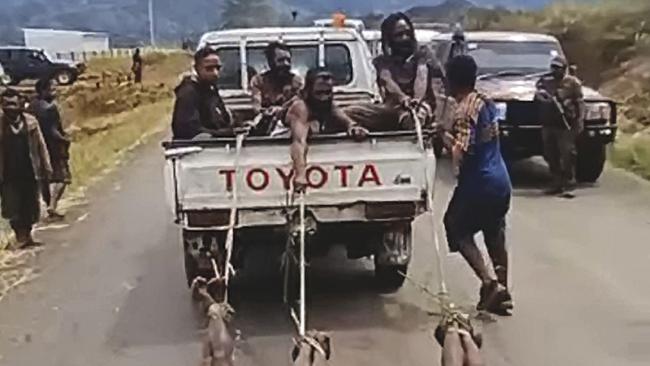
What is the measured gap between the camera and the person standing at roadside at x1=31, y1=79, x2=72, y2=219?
14.8 m

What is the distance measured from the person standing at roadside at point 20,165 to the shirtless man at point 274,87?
2.89m

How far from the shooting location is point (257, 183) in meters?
9.30

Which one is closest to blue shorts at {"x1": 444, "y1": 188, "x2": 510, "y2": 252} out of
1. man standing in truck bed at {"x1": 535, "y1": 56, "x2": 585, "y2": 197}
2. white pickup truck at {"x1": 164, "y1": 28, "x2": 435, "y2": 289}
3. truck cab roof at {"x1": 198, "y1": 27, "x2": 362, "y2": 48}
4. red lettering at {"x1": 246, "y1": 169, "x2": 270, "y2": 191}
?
white pickup truck at {"x1": 164, "y1": 28, "x2": 435, "y2": 289}

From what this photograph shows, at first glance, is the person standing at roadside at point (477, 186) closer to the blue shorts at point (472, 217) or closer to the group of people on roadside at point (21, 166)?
the blue shorts at point (472, 217)

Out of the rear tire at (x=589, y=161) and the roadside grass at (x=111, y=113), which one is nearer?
the rear tire at (x=589, y=161)

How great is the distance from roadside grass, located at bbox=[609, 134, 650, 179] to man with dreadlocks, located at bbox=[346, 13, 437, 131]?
25.2 feet

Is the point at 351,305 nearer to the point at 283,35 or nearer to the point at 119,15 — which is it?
the point at 283,35

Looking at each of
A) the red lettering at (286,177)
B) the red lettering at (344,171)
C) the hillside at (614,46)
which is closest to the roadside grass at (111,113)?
the red lettering at (286,177)

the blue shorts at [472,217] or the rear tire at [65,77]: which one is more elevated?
the blue shorts at [472,217]

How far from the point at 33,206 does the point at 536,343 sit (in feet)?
21.7

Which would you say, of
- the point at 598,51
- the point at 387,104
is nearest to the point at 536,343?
the point at 387,104

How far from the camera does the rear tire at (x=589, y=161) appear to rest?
56.0ft

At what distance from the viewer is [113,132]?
29.7 m

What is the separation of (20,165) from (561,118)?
674 centimetres
